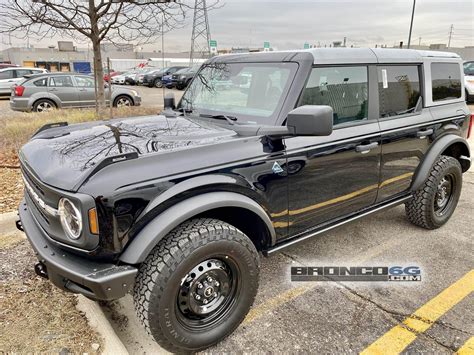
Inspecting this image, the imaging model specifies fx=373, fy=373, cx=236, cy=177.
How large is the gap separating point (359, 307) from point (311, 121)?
1510 mm

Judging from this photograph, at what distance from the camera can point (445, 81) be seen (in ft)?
13.1

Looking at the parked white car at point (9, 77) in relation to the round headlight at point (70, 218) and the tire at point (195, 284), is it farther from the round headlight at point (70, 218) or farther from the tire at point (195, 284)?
the tire at point (195, 284)

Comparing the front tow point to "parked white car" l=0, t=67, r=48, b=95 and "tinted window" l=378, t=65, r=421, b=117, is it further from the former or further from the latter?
"parked white car" l=0, t=67, r=48, b=95

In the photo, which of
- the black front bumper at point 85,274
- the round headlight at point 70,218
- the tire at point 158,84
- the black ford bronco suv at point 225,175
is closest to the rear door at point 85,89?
the black ford bronco suv at point 225,175

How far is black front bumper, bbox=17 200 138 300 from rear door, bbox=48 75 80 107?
1174cm

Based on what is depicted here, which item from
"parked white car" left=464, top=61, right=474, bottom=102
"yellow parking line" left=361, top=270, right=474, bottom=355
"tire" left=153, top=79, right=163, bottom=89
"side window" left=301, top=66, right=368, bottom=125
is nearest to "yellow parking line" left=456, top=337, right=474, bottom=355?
"yellow parking line" left=361, top=270, right=474, bottom=355

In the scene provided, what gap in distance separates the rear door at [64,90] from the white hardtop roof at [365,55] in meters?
11.6

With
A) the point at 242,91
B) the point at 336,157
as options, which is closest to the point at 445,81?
the point at 336,157

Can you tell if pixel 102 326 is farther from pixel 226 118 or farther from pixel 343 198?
pixel 343 198

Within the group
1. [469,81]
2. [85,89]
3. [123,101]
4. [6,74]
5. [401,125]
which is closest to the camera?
[401,125]

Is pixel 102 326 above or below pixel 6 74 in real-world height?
below

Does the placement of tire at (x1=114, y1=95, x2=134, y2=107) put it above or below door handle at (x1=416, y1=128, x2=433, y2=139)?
below

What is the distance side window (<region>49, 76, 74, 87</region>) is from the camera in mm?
12688

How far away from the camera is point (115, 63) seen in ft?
198
